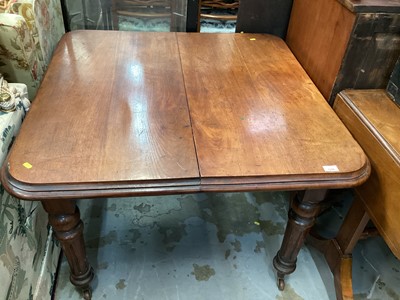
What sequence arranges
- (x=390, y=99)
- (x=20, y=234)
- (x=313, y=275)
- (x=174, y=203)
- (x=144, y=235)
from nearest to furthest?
1. (x=20, y=234)
2. (x=390, y=99)
3. (x=313, y=275)
4. (x=144, y=235)
5. (x=174, y=203)

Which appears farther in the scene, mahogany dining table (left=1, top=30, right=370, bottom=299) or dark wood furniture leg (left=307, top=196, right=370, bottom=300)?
dark wood furniture leg (left=307, top=196, right=370, bottom=300)

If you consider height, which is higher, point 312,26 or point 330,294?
point 312,26

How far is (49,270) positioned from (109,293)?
0.25m

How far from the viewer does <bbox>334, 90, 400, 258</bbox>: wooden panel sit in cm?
102

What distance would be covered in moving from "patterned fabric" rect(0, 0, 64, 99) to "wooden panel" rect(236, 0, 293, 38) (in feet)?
2.73

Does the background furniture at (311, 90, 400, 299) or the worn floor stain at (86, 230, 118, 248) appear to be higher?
the background furniture at (311, 90, 400, 299)

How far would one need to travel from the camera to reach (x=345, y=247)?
1.38 m

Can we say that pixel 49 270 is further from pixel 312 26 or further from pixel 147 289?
pixel 312 26

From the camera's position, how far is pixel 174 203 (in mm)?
1792

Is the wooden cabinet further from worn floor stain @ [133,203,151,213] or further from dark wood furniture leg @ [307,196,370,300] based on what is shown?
worn floor stain @ [133,203,151,213]

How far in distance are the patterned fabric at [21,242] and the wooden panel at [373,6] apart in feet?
3.50

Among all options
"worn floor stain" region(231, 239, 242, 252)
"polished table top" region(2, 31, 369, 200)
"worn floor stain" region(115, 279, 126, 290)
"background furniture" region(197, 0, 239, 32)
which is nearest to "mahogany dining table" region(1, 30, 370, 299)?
"polished table top" region(2, 31, 369, 200)

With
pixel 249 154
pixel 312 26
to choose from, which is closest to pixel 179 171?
pixel 249 154

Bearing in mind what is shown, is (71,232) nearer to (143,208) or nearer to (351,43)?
(143,208)
